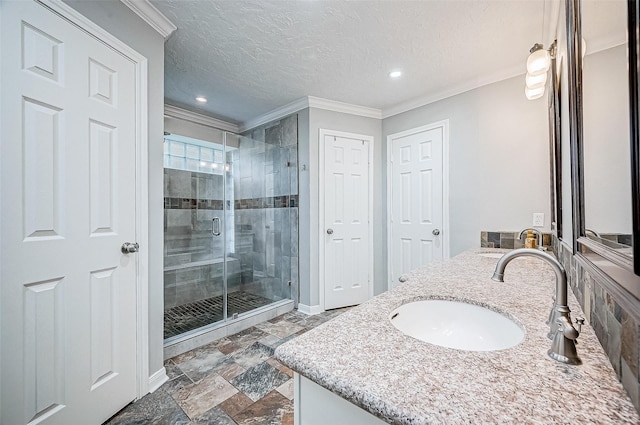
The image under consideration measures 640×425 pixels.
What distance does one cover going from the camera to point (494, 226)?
249 centimetres

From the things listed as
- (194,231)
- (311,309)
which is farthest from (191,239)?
(311,309)

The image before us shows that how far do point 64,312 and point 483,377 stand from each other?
1677mm

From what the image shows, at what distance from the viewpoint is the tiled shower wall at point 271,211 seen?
3.19 metres

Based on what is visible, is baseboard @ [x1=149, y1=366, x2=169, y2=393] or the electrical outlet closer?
baseboard @ [x1=149, y1=366, x2=169, y2=393]

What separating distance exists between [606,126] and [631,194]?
0.89 feet

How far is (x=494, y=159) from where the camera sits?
2.49 meters

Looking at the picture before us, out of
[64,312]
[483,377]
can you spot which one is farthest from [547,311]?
[64,312]

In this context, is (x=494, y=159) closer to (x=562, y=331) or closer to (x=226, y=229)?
(x=562, y=331)

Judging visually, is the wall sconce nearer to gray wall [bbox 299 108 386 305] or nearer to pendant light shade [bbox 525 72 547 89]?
pendant light shade [bbox 525 72 547 89]

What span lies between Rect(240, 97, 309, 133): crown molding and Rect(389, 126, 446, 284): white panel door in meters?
1.19

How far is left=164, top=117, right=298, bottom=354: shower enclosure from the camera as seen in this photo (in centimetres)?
269

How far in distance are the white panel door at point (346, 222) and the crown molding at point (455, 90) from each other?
0.53 metres

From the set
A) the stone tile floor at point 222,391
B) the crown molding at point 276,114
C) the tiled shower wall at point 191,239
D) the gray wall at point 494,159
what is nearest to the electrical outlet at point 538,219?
the gray wall at point 494,159

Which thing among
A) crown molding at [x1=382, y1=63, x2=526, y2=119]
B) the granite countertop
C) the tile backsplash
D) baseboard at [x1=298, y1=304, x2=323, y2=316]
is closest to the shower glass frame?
baseboard at [x1=298, y1=304, x2=323, y2=316]
